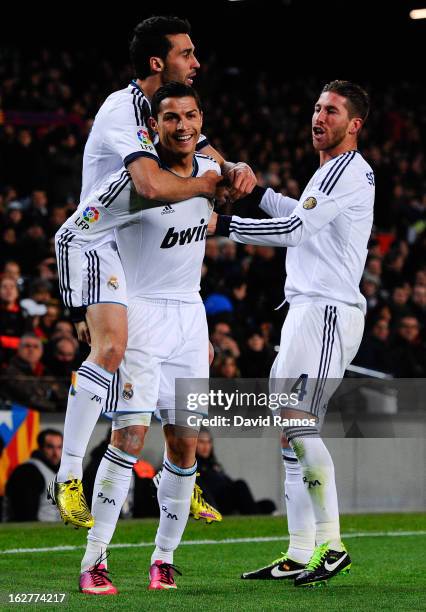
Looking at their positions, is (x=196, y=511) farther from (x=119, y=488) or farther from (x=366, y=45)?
(x=366, y=45)

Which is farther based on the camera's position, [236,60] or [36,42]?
[236,60]

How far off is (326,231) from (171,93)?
1305 mm

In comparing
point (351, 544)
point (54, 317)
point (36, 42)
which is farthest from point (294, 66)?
point (351, 544)

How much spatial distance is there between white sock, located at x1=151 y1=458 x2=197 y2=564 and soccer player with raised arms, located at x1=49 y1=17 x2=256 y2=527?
0.56m

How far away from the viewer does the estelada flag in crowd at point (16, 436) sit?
11039mm

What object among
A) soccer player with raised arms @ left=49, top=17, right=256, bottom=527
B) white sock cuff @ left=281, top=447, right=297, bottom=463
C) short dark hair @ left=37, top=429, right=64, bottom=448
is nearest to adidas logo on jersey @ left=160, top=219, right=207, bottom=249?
soccer player with raised arms @ left=49, top=17, right=256, bottom=527

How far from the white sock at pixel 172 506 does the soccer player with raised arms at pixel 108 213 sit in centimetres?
56

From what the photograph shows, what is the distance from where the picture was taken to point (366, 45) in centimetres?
3188

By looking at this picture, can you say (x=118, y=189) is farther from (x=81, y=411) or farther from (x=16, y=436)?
(x=16, y=436)

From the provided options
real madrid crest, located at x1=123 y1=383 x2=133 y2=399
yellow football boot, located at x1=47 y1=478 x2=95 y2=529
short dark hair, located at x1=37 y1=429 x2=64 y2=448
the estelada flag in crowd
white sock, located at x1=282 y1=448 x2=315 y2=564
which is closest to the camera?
yellow football boot, located at x1=47 y1=478 x2=95 y2=529

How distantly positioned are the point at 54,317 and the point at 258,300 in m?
3.15

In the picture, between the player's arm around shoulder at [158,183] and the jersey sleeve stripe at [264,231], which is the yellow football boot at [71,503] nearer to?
the player's arm around shoulder at [158,183]

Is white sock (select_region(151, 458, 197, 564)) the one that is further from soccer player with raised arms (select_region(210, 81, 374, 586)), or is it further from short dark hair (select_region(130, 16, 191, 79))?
short dark hair (select_region(130, 16, 191, 79))
